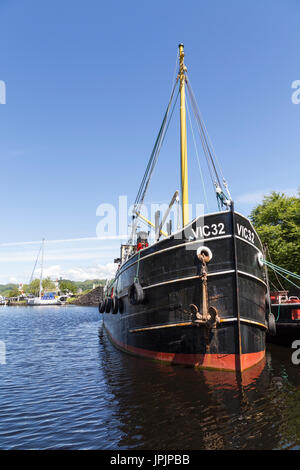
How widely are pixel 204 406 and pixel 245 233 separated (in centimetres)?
597

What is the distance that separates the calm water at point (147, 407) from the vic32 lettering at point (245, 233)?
4648 mm

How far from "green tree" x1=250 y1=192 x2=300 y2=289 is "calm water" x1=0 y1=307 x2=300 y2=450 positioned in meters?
14.7

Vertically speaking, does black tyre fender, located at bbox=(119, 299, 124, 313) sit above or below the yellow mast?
below

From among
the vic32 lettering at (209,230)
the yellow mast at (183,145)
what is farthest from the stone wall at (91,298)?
the vic32 lettering at (209,230)

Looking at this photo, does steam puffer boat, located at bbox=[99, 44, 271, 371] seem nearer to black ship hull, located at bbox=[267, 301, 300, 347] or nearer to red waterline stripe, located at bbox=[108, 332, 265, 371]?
red waterline stripe, located at bbox=[108, 332, 265, 371]

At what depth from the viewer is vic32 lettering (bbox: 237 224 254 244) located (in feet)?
35.1

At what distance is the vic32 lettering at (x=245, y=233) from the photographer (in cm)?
1070

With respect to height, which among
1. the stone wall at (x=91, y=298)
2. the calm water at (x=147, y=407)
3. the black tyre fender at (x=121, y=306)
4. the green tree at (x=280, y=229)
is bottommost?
the stone wall at (x=91, y=298)

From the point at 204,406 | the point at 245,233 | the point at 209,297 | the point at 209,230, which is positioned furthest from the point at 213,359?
the point at 245,233

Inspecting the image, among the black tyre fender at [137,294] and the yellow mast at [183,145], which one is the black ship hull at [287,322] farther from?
the black tyre fender at [137,294]

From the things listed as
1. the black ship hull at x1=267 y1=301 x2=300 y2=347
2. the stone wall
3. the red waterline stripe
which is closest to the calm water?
the red waterline stripe

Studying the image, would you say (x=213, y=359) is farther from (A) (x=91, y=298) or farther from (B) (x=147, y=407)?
(A) (x=91, y=298)
